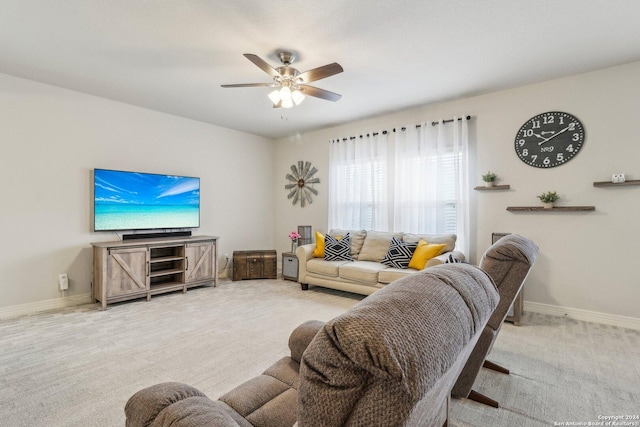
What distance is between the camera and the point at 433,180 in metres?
4.25

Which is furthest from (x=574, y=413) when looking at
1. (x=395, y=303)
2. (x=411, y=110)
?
(x=411, y=110)

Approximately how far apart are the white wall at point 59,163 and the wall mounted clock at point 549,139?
4.63 meters

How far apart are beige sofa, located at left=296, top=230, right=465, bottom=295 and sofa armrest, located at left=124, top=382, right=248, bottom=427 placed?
296 cm

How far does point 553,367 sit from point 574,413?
0.58 m

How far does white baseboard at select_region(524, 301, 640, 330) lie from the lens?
3098mm

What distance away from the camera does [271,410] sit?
1119mm

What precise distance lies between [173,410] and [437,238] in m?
3.71

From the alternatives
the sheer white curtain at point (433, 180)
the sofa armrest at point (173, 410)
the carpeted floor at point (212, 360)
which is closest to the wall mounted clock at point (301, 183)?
the sheer white curtain at point (433, 180)

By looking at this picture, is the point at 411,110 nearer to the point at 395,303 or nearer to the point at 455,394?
the point at 455,394

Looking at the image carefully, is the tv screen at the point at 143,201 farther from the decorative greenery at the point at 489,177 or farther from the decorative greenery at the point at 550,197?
the decorative greenery at the point at 550,197

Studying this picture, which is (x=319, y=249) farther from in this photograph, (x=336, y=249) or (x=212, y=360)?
(x=212, y=360)

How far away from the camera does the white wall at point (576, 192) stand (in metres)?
3.11

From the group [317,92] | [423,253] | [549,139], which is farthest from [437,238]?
[317,92]

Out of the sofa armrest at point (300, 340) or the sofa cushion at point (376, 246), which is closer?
the sofa armrest at point (300, 340)
